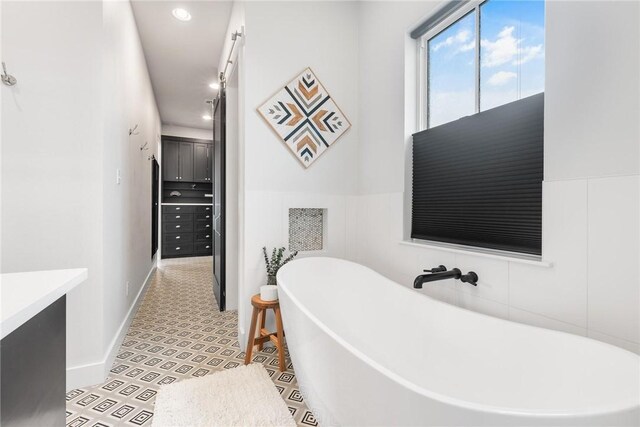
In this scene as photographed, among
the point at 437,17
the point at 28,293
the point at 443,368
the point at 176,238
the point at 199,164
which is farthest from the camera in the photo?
the point at 199,164

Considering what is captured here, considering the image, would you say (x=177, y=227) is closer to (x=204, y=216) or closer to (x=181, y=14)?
(x=204, y=216)

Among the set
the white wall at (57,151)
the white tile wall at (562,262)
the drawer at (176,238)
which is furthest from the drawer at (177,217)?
the white tile wall at (562,262)

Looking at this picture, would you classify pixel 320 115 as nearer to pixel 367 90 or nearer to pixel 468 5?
pixel 367 90

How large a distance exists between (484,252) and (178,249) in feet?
19.5

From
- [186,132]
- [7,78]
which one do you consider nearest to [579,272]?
[7,78]

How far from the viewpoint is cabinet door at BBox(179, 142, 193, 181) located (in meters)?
6.34

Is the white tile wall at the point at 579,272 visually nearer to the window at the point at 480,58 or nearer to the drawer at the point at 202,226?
the window at the point at 480,58

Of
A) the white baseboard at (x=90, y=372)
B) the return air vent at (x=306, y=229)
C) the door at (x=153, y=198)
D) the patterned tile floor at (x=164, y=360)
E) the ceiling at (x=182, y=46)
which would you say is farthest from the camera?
the door at (x=153, y=198)

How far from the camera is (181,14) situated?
111 inches

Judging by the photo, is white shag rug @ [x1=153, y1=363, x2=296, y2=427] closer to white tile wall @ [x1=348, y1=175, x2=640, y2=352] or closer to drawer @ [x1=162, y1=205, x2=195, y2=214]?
white tile wall @ [x1=348, y1=175, x2=640, y2=352]

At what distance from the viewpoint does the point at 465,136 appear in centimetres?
171

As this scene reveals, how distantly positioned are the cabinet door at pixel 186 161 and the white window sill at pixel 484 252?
5.59 meters

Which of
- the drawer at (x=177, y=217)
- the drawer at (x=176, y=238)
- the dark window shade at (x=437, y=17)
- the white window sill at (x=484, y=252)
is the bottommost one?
the drawer at (x=176, y=238)

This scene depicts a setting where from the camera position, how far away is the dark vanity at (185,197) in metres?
6.09
